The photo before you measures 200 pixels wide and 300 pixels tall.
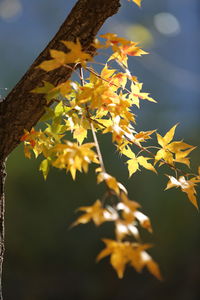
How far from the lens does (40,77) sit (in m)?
0.89

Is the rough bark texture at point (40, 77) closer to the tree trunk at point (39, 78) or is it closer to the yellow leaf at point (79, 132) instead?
the tree trunk at point (39, 78)

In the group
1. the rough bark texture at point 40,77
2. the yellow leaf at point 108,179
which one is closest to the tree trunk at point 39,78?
the rough bark texture at point 40,77

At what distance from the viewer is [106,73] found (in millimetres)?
932

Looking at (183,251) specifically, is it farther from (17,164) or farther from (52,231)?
(17,164)

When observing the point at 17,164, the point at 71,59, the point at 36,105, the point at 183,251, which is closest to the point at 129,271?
the point at 183,251

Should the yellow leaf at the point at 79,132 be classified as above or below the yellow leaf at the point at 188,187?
below

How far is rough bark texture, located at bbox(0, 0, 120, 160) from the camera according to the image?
0.85 metres

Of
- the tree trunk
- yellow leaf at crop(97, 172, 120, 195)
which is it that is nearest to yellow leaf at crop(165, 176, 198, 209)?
yellow leaf at crop(97, 172, 120, 195)

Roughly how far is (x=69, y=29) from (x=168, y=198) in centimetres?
243

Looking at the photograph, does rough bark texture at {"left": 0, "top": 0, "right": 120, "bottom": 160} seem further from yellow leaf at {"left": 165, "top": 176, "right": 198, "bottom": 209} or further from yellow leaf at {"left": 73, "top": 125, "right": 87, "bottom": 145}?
yellow leaf at {"left": 165, "top": 176, "right": 198, "bottom": 209}

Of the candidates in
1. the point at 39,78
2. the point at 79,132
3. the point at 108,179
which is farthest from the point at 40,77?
the point at 108,179

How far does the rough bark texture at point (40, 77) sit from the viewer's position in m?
0.85

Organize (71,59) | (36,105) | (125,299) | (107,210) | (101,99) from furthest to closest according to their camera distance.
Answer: (125,299)
(36,105)
(101,99)
(71,59)
(107,210)

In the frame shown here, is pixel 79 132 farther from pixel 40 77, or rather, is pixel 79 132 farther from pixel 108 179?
pixel 108 179
